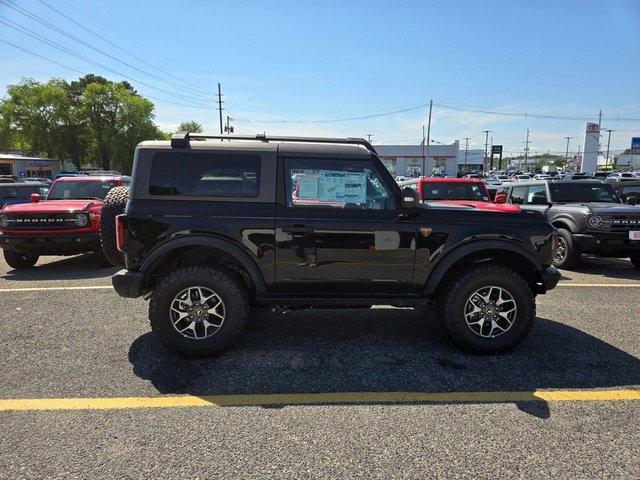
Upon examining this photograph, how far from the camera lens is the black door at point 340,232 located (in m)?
3.94

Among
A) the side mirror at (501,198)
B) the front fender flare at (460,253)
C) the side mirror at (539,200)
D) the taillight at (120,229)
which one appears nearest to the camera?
the taillight at (120,229)

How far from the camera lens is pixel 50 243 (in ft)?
24.4

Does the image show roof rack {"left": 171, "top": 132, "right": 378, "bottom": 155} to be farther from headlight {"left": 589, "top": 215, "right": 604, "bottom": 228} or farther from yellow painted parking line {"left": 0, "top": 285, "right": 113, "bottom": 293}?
headlight {"left": 589, "top": 215, "right": 604, "bottom": 228}

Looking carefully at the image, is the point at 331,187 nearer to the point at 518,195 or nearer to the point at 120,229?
the point at 120,229

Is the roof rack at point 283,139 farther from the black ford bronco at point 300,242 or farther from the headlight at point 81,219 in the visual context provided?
the headlight at point 81,219

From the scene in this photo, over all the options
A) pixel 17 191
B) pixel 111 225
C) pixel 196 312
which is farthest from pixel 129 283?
pixel 17 191

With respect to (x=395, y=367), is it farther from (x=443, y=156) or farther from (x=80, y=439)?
(x=443, y=156)

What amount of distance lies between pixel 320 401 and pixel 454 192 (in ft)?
22.3

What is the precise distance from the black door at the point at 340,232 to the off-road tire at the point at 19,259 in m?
6.44

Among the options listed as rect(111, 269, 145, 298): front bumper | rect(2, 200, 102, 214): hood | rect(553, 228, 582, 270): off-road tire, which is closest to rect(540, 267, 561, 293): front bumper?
rect(111, 269, 145, 298): front bumper

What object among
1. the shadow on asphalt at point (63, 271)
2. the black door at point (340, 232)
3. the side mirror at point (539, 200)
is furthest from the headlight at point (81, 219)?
the side mirror at point (539, 200)

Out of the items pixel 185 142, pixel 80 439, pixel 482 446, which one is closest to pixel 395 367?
pixel 482 446

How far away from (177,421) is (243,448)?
0.59 metres

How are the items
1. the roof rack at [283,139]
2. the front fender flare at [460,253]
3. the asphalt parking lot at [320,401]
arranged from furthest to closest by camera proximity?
the roof rack at [283,139]
the front fender flare at [460,253]
the asphalt parking lot at [320,401]
